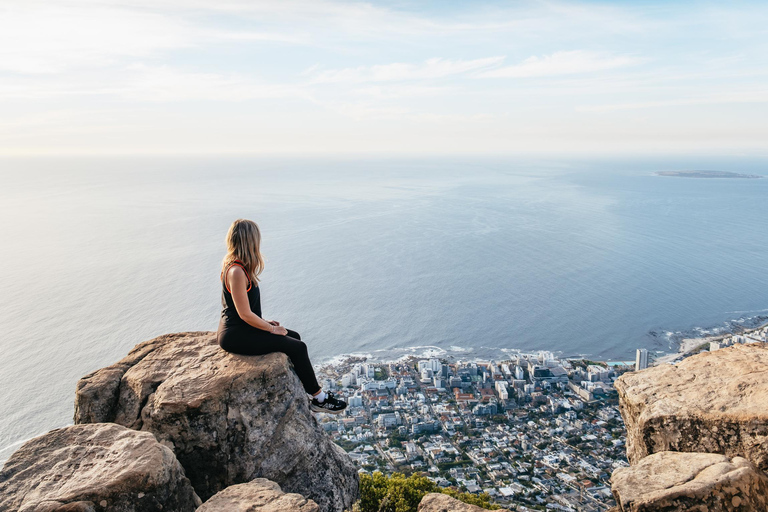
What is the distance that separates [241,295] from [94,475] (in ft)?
7.52

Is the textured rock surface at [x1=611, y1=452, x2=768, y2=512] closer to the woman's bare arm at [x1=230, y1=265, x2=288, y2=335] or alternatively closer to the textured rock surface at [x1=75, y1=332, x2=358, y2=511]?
the textured rock surface at [x1=75, y1=332, x2=358, y2=511]

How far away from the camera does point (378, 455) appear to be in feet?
56.0

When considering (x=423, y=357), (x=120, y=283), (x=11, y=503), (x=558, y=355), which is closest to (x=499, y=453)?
(x=423, y=357)

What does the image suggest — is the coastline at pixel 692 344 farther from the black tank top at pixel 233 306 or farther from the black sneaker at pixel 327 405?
the black tank top at pixel 233 306

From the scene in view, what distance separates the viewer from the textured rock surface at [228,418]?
17.6 ft

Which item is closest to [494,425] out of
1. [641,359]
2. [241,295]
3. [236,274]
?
[641,359]

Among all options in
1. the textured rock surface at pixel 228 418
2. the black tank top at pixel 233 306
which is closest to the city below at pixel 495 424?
the textured rock surface at pixel 228 418

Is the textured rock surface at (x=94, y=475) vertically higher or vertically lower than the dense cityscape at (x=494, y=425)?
higher

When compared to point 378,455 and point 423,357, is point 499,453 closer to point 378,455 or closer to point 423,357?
point 378,455

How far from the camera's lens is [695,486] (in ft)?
13.1

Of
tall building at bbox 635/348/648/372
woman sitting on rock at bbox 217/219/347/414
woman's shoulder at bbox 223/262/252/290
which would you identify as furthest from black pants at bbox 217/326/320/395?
tall building at bbox 635/348/648/372

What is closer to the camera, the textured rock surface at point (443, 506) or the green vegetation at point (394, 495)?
the textured rock surface at point (443, 506)

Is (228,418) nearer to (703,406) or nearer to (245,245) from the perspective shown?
(245,245)

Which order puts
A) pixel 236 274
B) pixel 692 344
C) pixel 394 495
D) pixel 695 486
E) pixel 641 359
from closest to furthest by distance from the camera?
pixel 695 486 < pixel 236 274 < pixel 394 495 < pixel 641 359 < pixel 692 344
